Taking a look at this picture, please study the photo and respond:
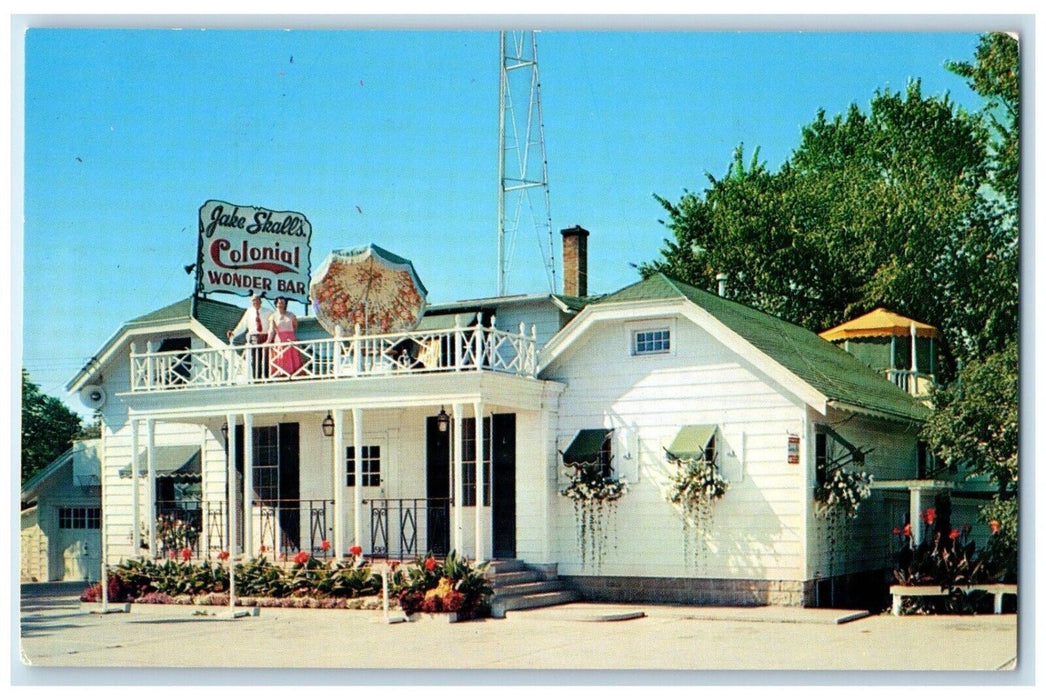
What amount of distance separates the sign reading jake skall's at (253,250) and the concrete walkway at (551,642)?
23.0 ft

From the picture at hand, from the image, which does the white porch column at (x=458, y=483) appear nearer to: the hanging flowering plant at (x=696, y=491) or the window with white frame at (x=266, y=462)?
the hanging flowering plant at (x=696, y=491)

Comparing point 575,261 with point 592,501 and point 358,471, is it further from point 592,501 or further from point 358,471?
point 358,471

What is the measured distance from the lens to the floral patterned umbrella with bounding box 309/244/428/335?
65.4ft

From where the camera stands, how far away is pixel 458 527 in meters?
18.5

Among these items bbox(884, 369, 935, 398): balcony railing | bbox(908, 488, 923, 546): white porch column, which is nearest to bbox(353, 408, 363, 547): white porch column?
bbox(908, 488, 923, 546): white porch column

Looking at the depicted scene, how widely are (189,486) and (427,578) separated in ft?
26.0

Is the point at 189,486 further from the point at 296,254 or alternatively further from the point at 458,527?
the point at 458,527

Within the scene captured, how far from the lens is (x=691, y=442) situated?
18578 mm

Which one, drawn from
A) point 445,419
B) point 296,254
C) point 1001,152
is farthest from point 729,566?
point 296,254

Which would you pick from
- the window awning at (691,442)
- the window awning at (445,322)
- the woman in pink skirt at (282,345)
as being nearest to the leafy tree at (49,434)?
the woman in pink skirt at (282,345)

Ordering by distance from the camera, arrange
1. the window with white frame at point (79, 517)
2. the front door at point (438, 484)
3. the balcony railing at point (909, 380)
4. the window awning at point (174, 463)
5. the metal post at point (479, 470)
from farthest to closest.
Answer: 1. the window with white frame at point (79, 517)
2. the window awning at point (174, 463)
3. the balcony railing at point (909, 380)
4. the front door at point (438, 484)
5. the metal post at point (479, 470)

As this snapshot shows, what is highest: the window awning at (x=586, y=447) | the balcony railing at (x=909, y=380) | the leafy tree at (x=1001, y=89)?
the leafy tree at (x=1001, y=89)

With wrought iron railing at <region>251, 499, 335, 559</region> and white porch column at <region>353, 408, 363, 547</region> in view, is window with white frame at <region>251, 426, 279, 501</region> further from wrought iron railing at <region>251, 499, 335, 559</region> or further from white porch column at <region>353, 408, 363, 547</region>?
white porch column at <region>353, 408, 363, 547</region>

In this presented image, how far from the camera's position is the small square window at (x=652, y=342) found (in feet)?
63.3
